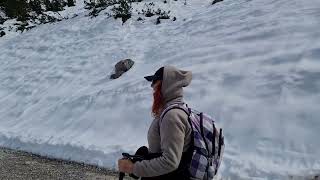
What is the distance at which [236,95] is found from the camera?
8.22m

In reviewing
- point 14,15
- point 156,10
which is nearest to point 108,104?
point 156,10

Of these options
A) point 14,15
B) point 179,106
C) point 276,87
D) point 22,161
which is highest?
point 179,106

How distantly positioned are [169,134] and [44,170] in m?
5.04

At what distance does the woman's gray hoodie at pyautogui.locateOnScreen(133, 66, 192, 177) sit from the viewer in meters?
2.96

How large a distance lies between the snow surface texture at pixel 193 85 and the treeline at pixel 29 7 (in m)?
4.24

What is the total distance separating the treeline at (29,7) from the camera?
1867cm

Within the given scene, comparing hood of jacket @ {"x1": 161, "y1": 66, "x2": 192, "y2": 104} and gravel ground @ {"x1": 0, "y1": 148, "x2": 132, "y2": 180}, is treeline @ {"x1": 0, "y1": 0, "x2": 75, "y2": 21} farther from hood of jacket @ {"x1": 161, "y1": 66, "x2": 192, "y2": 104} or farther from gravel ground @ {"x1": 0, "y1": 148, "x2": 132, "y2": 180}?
hood of jacket @ {"x1": 161, "y1": 66, "x2": 192, "y2": 104}

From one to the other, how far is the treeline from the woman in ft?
51.9

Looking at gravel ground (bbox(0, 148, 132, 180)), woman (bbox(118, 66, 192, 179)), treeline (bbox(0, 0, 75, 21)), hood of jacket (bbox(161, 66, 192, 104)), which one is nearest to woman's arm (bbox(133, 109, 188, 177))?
woman (bbox(118, 66, 192, 179))

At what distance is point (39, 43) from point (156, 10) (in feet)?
11.2

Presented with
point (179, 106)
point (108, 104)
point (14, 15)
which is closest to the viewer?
point (179, 106)

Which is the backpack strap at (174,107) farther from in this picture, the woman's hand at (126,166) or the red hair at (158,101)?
the woman's hand at (126,166)

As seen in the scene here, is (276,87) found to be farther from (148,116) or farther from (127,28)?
(127,28)

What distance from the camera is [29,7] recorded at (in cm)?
1938
